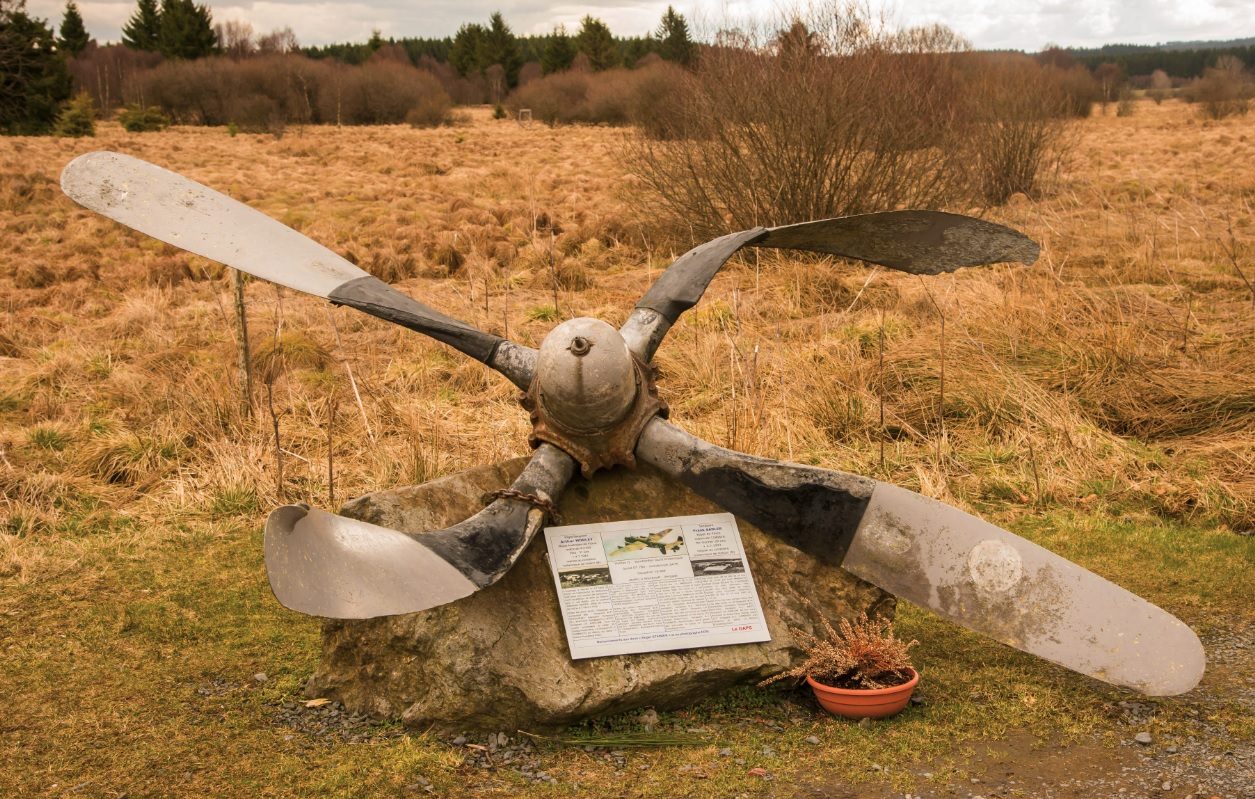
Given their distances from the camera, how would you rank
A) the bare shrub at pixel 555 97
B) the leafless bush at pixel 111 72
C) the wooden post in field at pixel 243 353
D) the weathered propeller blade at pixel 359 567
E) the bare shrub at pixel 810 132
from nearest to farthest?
the weathered propeller blade at pixel 359 567 < the wooden post in field at pixel 243 353 < the bare shrub at pixel 810 132 < the leafless bush at pixel 111 72 < the bare shrub at pixel 555 97

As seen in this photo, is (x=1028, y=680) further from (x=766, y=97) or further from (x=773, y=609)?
(x=766, y=97)

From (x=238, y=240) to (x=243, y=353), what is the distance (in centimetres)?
297

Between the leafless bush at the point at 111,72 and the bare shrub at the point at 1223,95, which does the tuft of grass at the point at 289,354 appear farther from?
the bare shrub at the point at 1223,95

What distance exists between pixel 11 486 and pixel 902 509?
15.1 feet

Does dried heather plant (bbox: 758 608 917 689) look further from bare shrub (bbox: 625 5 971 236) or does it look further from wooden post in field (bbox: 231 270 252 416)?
bare shrub (bbox: 625 5 971 236)

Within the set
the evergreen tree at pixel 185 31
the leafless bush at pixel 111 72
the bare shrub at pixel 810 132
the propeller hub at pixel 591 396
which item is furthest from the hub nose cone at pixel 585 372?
the evergreen tree at pixel 185 31

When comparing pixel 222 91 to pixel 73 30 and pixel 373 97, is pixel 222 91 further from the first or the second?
pixel 73 30

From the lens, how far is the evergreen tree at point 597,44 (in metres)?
51.9

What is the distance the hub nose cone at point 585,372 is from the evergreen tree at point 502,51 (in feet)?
186

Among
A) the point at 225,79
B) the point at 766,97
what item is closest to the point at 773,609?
the point at 766,97

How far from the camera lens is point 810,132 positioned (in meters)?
9.81

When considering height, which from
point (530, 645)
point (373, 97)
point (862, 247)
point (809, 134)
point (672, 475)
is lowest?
point (530, 645)

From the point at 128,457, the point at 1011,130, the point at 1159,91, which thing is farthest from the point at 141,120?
the point at 1159,91

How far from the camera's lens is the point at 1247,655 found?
3.69 metres
